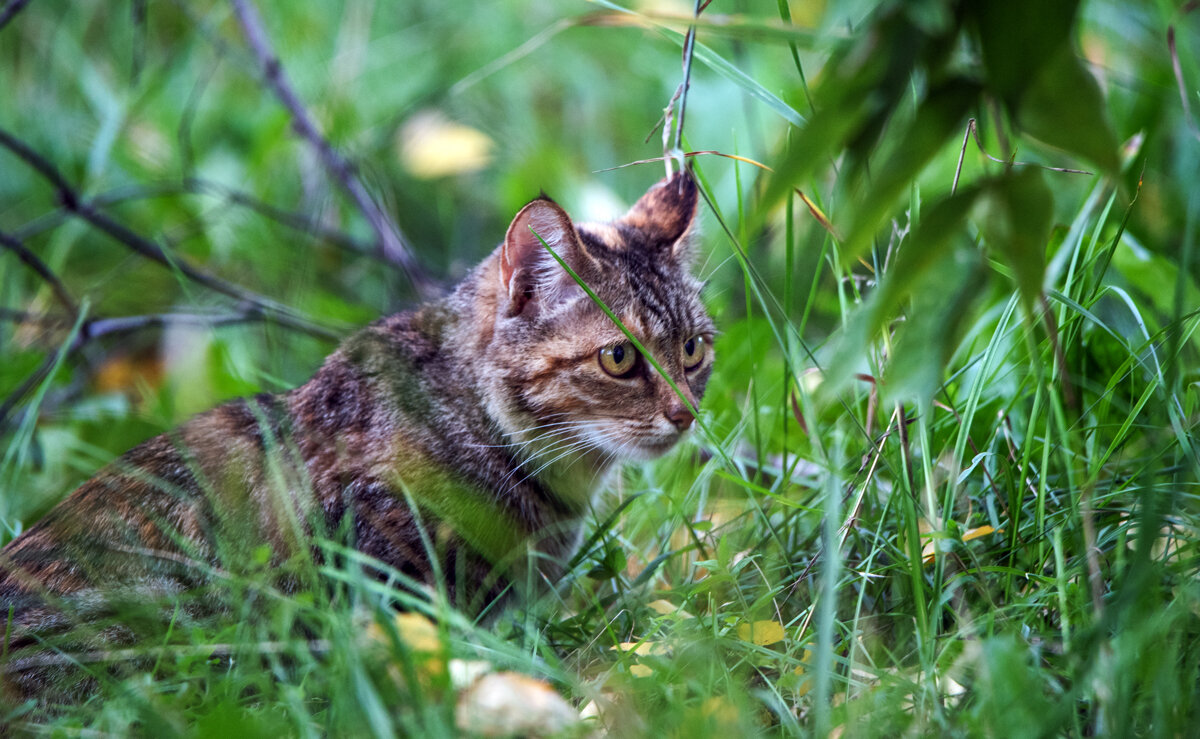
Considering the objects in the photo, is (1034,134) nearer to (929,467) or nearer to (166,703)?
(929,467)

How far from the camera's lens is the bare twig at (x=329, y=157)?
357 cm

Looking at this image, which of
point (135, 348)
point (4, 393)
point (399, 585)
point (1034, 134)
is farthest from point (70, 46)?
point (1034, 134)

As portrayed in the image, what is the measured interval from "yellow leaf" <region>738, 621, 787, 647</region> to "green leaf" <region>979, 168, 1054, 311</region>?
0.90 meters

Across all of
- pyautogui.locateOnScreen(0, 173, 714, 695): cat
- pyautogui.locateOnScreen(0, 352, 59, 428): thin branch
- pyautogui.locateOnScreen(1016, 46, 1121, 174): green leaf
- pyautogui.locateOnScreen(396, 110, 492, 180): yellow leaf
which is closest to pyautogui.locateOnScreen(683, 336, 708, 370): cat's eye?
pyautogui.locateOnScreen(0, 173, 714, 695): cat

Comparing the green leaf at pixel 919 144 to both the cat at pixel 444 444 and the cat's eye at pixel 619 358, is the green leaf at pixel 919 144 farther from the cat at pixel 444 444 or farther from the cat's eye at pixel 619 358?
the cat's eye at pixel 619 358

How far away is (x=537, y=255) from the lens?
2.32 m

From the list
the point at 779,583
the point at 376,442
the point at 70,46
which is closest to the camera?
the point at 779,583

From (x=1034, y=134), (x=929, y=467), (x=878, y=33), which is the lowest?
(x=929, y=467)

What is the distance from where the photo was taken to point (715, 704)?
4.82ft

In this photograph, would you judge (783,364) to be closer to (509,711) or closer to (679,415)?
(679,415)

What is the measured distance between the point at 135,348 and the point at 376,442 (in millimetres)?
2584

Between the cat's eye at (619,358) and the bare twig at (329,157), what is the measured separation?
4.44 ft

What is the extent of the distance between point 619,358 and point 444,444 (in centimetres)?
50

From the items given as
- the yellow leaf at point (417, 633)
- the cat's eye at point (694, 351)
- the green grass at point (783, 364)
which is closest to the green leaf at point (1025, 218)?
the green grass at point (783, 364)
